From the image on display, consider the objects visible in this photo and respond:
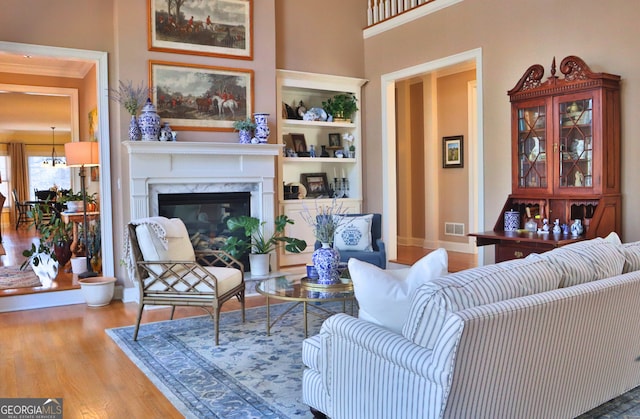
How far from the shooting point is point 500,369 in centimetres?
198

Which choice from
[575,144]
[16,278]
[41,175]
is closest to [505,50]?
[575,144]

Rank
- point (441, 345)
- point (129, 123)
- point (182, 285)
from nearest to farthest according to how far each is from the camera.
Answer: point (441, 345), point (182, 285), point (129, 123)

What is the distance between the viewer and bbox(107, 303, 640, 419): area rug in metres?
2.73

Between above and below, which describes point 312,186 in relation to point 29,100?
below

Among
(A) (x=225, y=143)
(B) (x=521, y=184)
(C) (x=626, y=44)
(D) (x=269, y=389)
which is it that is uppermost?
(C) (x=626, y=44)

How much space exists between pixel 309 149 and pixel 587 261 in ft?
16.4

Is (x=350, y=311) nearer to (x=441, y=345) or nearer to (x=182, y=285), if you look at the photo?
(x=182, y=285)

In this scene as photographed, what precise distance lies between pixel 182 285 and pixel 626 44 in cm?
407

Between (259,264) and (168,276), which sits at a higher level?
(168,276)

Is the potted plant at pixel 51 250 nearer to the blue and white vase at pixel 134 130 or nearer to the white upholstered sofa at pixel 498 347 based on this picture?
the blue and white vase at pixel 134 130

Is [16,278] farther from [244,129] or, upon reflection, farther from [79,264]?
[244,129]

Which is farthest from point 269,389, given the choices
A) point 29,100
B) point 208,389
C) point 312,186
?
point 29,100

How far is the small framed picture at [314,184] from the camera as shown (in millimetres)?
7164

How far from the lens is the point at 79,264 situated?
6027 mm
